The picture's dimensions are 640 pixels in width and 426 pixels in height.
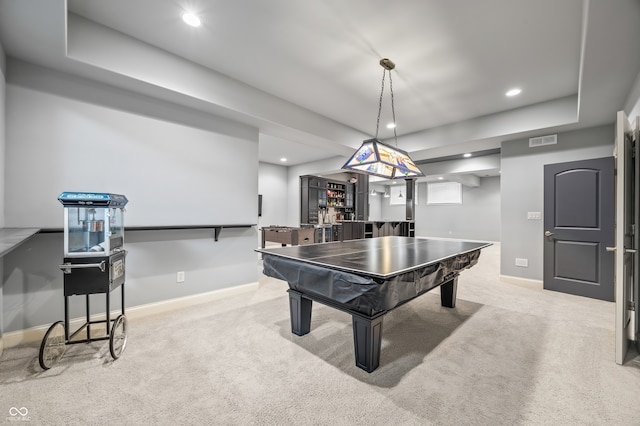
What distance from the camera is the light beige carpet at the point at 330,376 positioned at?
1.54 meters

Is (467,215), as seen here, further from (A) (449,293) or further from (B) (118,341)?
(B) (118,341)

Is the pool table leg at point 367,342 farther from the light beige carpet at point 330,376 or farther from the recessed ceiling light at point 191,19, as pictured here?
the recessed ceiling light at point 191,19

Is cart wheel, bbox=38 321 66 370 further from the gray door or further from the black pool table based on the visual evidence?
the gray door

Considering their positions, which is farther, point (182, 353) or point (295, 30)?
point (295, 30)

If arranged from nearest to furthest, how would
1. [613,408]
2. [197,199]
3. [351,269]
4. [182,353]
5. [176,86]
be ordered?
[613,408] → [351,269] → [182,353] → [176,86] → [197,199]

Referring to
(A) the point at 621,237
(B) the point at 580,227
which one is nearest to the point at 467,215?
(B) the point at 580,227

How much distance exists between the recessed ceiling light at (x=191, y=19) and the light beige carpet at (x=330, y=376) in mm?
2862

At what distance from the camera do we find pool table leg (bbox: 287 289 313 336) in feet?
8.17

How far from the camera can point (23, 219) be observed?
237cm

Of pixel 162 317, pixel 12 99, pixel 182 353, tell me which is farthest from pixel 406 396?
Result: pixel 12 99

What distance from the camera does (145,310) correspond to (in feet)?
9.81

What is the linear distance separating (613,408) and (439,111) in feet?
12.7

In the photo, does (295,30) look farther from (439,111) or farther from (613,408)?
(613,408)
